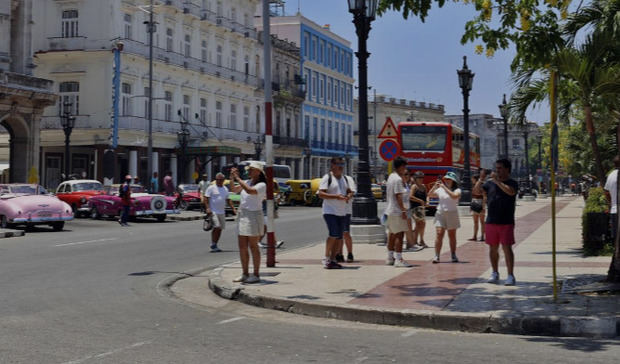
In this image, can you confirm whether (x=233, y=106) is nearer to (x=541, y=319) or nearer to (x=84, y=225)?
(x=84, y=225)

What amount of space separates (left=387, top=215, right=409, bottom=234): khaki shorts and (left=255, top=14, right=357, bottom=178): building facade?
5048 cm

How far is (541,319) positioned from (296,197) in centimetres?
3988

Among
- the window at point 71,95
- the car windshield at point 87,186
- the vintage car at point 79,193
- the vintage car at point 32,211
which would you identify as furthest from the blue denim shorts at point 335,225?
the window at point 71,95

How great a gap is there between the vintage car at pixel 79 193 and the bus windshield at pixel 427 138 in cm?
1309

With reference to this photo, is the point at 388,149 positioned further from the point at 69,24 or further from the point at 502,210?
the point at 69,24

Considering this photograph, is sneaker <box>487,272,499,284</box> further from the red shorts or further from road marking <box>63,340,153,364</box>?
road marking <box>63,340,153,364</box>

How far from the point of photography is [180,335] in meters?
7.58

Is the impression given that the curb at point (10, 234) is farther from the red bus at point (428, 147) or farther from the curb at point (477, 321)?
the red bus at point (428, 147)

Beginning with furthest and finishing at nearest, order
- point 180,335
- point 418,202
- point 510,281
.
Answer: point 418,202, point 510,281, point 180,335

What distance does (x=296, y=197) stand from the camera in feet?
156

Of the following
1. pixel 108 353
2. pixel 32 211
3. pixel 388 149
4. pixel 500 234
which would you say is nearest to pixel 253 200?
pixel 500 234

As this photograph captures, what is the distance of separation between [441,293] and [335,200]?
10.9 feet

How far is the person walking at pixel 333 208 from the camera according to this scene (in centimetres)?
1250

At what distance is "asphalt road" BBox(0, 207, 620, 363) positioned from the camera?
657 centimetres
